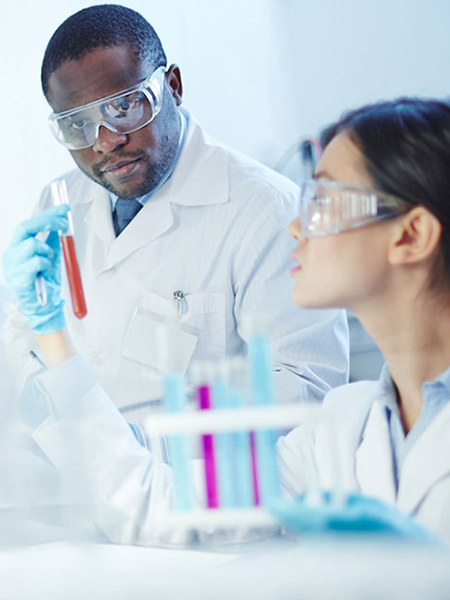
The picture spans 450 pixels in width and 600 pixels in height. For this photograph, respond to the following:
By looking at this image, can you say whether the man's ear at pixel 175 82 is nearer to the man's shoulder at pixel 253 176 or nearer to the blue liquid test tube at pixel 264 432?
the man's shoulder at pixel 253 176

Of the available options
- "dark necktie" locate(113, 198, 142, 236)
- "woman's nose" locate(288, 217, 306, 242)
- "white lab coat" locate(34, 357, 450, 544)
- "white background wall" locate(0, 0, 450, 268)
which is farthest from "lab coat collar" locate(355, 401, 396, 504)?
"white background wall" locate(0, 0, 450, 268)

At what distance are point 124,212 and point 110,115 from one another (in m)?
0.20

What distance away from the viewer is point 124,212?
167 cm

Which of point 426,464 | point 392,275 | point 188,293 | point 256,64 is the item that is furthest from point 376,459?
point 256,64

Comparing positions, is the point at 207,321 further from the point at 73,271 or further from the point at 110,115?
the point at 110,115

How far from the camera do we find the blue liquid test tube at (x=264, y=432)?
3.30ft

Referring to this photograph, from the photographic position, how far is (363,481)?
124 cm

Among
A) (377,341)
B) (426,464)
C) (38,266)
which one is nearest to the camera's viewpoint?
(426,464)

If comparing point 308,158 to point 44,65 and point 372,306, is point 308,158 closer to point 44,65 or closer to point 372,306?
point 372,306

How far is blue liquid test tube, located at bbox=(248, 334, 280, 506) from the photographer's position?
1.01 metres

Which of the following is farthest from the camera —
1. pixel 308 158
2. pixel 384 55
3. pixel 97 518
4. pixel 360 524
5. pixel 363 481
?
pixel 384 55

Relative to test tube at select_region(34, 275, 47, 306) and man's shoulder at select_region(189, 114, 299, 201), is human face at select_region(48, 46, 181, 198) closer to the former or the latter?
man's shoulder at select_region(189, 114, 299, 201)

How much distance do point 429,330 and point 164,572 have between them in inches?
22.7

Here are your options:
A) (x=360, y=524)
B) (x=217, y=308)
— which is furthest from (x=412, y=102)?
(x=360, y=524)
